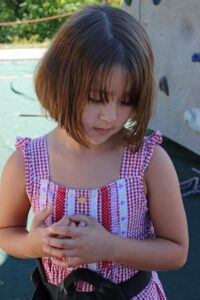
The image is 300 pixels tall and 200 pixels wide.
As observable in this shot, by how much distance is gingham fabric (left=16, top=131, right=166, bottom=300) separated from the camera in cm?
106

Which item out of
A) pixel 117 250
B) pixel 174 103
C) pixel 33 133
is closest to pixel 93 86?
pixel 117 250

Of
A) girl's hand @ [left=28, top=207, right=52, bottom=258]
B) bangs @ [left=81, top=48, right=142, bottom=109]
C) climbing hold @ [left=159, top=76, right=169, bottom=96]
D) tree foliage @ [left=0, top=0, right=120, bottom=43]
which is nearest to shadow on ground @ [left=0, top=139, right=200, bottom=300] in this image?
girl's hand @ [left=28, top=207, right=52, bottom=258]

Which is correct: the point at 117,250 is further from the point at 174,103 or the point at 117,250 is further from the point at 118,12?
the point at 174,103

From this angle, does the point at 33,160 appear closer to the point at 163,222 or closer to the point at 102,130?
the point at 102,130

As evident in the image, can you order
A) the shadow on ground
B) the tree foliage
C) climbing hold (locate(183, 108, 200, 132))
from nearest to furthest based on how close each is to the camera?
1. the shadow on ground
2. climbing hold (locate(183, 108, 200, 132))
3. the tree foliage

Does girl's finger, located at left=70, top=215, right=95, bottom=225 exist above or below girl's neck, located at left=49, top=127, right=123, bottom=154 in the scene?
below

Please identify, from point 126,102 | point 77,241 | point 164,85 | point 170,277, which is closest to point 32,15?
point 164,85

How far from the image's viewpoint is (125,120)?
3.38ft

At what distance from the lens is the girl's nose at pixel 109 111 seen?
0.98 m

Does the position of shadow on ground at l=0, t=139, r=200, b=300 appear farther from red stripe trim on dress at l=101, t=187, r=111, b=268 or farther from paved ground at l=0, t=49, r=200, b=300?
red stripe trim on dress at l=101, t=187, r=111, b=268

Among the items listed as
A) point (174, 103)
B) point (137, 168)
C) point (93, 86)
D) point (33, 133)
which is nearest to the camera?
point (93, 86)

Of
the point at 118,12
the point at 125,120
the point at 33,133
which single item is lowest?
the point at 33,133

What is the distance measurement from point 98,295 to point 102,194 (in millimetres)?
199

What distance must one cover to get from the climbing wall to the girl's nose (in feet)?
9.54
